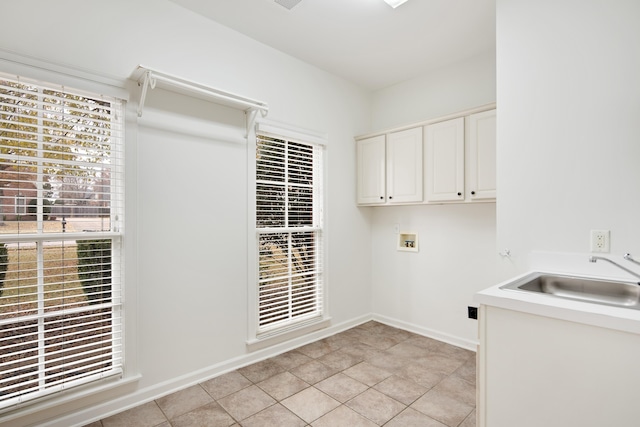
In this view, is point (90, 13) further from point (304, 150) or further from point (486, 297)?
point (486, 297)

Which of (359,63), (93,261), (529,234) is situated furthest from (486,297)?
(359,63)

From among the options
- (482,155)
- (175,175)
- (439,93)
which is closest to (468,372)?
(482,155)

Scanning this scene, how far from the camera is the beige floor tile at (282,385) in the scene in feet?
7.68

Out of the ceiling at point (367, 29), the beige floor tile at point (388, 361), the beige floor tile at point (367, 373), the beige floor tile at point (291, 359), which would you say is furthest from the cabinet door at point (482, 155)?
the beige floor tile at point (291, 359)

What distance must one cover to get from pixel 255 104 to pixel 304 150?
31.8 inches

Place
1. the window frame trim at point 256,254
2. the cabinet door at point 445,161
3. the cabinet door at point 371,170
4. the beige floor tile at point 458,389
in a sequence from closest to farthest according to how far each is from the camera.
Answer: the beige floor tile at point 458,389, the window frame trim at point 256,254, the cabinet door at point 445,161, the cabinet door at point 371,170

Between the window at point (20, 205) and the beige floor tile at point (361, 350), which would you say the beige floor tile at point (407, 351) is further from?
the window at point (20, 205)

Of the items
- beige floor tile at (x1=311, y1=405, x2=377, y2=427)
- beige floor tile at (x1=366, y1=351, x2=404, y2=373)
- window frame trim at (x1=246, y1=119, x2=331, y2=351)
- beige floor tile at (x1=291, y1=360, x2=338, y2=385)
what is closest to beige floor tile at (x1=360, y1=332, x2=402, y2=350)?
beige floor tile at (x1=366, y1=351, x2=404, y2=373)

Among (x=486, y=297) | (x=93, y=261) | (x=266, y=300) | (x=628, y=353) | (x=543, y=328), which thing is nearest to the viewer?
(x=628, y=353)

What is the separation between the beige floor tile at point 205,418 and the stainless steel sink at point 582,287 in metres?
1.81

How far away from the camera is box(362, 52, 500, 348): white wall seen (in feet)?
10.1

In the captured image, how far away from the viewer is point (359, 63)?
10.8ft

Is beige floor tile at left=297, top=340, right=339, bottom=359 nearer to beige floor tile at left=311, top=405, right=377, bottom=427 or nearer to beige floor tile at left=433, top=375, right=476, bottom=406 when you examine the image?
beige floor tile at left=311, top=405, right=377, bottom=427

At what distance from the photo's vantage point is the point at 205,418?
6.72 ft
